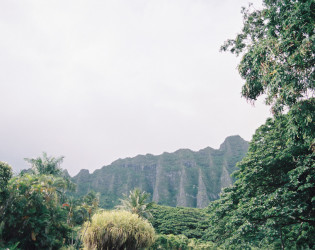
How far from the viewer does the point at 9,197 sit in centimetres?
1123

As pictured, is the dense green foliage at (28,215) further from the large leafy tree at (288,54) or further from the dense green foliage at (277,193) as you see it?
the large leafy tree at (288,54)

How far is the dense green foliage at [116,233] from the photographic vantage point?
854 cm

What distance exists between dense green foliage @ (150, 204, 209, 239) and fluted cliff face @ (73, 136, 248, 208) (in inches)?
3001

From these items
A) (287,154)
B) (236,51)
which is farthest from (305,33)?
(287,154)

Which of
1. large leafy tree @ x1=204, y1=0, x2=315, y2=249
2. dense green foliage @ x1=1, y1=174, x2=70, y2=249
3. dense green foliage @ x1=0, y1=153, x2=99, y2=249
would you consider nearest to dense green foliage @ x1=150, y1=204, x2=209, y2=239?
large leafy tree @ x1=204, y1=0, x2=315, y2=249

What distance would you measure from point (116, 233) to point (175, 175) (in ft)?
530

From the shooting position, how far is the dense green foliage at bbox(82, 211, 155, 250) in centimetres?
854

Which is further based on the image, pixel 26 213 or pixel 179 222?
pixel 179 222

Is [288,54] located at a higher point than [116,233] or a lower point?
higher

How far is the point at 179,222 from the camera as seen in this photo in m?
46.5

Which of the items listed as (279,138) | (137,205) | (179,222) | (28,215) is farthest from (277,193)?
(179,222)

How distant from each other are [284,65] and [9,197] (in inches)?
541

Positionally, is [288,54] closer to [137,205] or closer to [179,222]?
[137,205]

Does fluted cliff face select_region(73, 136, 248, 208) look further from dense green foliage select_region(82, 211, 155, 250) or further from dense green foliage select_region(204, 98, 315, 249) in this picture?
dense green foliage select_region(82, 211, 155, 250)
